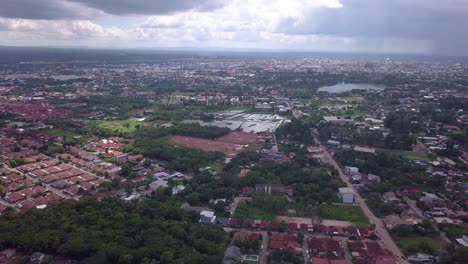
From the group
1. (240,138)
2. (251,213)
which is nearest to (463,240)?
(251,213)

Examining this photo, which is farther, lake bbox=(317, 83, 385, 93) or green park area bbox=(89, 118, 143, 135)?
lake bbox=(317, 83, 385, 93)

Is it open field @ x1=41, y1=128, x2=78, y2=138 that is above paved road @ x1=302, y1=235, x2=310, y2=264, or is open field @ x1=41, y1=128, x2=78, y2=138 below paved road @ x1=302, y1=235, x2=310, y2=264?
above

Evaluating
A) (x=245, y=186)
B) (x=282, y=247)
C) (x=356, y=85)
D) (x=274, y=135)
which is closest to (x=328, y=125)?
(x=274, y=135)

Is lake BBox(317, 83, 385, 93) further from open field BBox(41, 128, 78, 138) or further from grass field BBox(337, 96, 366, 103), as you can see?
open field BBox(41, 128, 78, 138)

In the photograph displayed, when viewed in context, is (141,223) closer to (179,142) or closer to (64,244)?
(64,244)

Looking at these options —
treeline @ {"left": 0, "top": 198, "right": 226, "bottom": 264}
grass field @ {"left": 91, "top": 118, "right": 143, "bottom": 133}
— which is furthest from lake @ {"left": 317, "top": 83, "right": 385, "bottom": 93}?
treeline @ {"left": 0, "top": 198, "right": 226, "bottom": 264}

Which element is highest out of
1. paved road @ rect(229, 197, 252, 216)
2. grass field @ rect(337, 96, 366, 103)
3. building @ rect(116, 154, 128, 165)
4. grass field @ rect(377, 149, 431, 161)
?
grass field @ rect(337, 96, 366, 103)

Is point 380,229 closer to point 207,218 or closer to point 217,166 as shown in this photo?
point 207,218

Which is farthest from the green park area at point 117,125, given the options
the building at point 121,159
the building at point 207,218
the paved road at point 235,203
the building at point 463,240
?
the building at point 463,240
